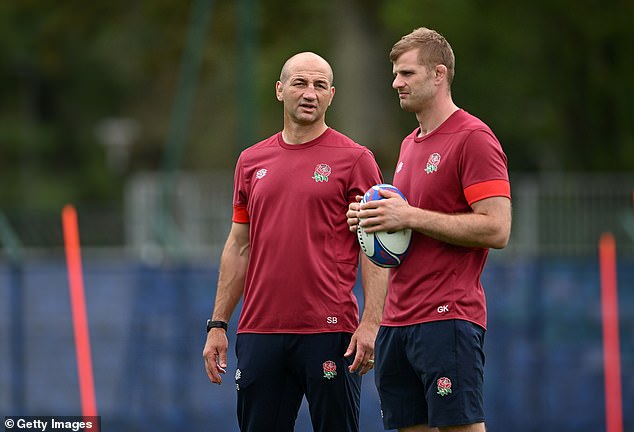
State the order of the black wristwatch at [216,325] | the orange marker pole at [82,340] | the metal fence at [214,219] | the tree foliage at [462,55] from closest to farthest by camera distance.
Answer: the black wristwatch at [216,325], the orange marker pole at [82,340], the metal fence at [214,219], the tree foliage at [462,55]

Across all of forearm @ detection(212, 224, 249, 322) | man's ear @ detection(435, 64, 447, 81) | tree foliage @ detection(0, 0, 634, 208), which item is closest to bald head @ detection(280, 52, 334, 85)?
man's ear @ detection(435, 64, 447, 81)

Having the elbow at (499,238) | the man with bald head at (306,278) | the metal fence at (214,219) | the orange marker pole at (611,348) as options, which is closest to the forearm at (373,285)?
the man with bald head at (306,278)

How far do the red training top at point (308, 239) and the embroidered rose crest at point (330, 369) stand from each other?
15 centimetres

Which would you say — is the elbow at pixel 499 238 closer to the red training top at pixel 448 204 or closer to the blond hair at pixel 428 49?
the red training top at pixel 448 204

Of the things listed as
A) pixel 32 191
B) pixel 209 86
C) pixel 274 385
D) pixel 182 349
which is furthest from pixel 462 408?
pixel 32 191

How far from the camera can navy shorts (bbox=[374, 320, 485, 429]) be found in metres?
5.23

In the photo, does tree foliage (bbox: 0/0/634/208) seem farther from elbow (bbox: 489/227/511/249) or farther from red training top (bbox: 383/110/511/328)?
elbow (bbox: 489/227/511/249)

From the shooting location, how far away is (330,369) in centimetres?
557

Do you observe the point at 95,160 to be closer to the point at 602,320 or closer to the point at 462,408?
the point at 602,320

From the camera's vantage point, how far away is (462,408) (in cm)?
521

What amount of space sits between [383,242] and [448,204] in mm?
335

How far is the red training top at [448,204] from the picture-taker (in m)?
5.24

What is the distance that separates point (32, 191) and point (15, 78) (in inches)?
168

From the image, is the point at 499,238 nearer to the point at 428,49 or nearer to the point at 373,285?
the point at 373,285
